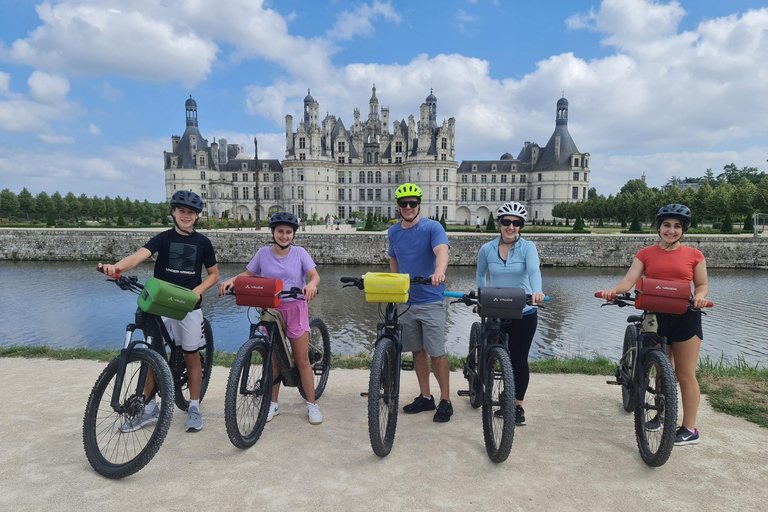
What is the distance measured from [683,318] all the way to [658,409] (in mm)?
751

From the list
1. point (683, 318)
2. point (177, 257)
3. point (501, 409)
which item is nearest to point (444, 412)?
point (501, 409)

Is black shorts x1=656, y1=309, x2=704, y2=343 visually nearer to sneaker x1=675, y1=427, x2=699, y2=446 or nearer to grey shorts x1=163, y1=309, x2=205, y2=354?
sneaker x1=675, y1=427, x2=699, y2=446

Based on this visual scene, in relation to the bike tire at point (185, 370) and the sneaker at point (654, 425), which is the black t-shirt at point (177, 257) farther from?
the sneaker at point (654, 425)

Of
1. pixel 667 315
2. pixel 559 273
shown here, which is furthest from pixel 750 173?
pixel 667 315

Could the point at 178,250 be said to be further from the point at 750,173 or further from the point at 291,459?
the point at 750,173

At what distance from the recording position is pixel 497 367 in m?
3.40

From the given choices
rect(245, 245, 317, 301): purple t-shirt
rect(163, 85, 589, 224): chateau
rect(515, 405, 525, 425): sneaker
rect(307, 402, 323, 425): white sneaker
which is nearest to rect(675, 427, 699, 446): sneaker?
rect(515, 405, 525, 425): sneaker

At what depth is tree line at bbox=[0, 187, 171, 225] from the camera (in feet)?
170

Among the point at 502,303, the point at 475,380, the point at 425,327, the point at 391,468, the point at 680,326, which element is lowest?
the point at 391,468

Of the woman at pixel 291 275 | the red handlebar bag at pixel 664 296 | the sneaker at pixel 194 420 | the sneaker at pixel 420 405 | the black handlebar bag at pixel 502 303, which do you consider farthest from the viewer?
the sneaker at pixel 420 405

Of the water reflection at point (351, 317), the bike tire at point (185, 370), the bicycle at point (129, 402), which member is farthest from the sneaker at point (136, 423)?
the water reflection at point (351, 317)

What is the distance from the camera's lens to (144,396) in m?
3.29

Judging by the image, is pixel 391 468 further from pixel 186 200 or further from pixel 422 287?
pixel 186 200

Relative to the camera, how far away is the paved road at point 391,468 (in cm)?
269
